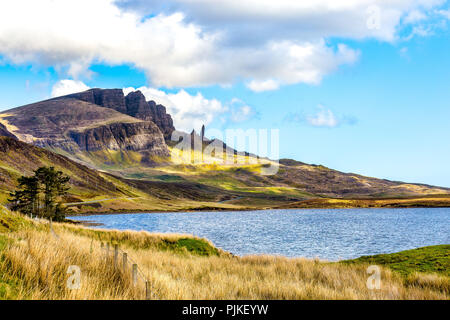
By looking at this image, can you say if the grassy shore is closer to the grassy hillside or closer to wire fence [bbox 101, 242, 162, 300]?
wire fence [bbox 101, 242, 162, 300]

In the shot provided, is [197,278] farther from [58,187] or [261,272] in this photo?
[58,187]

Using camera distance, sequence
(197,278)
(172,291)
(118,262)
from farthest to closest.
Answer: (197,278) → (118,262) → (172,291)

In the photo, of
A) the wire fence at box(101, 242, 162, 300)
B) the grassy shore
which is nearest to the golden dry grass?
the grassy shore

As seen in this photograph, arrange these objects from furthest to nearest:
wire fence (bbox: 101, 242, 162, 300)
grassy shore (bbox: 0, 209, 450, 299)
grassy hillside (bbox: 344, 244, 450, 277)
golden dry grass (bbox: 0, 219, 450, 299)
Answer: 1. grassy hillside (bbox: 344, 244, 450, 277)
2. golden dry grass (bbox: 0, 219, 450, 299)
3. grassy shore (bbox: 0, 209, 450, 299)
4. wire fence (bbox: 101, 242, 162, 300)

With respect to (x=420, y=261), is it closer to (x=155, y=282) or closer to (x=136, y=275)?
(x=155, y=282)

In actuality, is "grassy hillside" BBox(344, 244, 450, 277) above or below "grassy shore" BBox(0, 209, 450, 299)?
below

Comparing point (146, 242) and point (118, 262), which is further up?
point (118, 262)

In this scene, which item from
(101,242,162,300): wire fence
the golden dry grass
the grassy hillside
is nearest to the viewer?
(101,242,162,300): wire fence

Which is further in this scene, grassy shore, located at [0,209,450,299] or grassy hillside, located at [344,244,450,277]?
grassy hillside, located at [344,244,450,277]

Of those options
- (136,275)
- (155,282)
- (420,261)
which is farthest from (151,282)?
(420,261)
